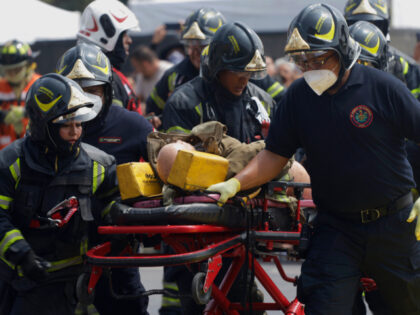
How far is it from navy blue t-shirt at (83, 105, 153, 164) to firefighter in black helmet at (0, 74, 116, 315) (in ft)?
1.93

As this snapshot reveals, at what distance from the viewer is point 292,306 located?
16.8ft

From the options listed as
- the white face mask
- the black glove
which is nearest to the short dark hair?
the black glove

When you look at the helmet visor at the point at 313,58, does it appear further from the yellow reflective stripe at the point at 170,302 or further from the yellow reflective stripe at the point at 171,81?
the yellow reflective stripe at the point at 171,81

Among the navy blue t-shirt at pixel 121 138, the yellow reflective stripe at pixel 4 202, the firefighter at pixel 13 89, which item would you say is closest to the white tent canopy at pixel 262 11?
the firefighter at pixel 13 89

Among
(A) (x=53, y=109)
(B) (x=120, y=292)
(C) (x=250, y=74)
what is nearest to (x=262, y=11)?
(C) (x=250, y=74)

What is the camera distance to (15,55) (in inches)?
398

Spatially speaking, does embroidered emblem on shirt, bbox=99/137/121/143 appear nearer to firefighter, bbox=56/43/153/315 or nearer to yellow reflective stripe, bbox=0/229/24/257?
firefighter, bbox=56/43/153/315

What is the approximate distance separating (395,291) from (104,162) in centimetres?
182

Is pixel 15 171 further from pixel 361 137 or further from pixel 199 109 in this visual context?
pixel 361 137

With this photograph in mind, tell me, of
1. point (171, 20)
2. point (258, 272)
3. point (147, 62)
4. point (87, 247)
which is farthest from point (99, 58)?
point (171, 20)

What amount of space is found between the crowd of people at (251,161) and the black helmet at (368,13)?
2056 mm

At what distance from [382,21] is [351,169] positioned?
3.62 m

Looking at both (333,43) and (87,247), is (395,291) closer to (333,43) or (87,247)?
(333,43)

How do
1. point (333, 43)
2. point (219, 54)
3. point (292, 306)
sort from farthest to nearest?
1. point (219, 54)
2. point (292, 306)
3. point (333, 43)
